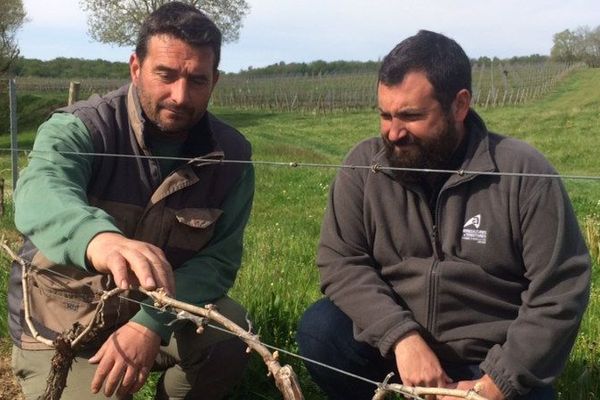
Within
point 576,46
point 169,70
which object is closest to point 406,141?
point 169,70

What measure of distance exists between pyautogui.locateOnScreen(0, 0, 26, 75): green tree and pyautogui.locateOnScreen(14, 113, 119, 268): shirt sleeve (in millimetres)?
38063

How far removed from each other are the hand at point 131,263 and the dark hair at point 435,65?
4.10ft

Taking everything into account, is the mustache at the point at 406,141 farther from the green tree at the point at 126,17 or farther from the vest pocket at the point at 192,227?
the green tree at the point at 126,17

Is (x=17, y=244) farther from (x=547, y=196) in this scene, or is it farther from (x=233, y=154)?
(x=547, y=196)

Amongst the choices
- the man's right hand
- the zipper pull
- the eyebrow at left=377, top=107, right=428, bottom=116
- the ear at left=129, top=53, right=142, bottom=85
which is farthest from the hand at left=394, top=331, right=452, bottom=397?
the ear at left=129, top=53, right=142, bottom=85

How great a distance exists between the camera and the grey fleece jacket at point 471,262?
9.16 ft

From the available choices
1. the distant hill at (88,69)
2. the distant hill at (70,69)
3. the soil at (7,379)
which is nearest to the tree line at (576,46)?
the distant hill at (88,69)

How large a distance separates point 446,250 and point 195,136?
1.15 meters

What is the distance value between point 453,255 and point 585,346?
3.98 ft

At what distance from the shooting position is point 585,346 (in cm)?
380

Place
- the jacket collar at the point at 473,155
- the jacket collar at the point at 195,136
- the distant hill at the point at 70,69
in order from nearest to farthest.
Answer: the jacket collar at the point at 473,155
the jacket collar at the point at 195,136
the distant hill at the point at 70,69

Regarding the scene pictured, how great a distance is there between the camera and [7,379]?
4113 millimetres

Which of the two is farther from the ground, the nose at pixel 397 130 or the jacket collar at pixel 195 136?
the nose at pixel 397 130

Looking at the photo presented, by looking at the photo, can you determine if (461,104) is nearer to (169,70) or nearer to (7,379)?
(169,70)
